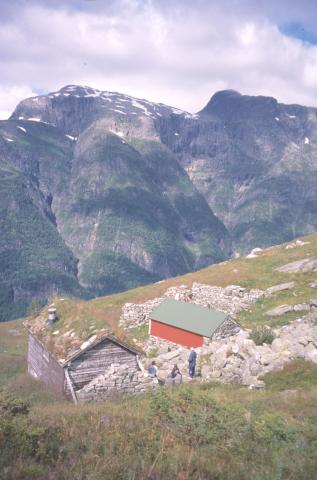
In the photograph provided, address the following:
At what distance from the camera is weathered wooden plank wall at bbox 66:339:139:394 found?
2814 centimetres

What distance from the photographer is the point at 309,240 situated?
80.8 m

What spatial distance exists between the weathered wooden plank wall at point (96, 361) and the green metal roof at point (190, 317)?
14979 mm

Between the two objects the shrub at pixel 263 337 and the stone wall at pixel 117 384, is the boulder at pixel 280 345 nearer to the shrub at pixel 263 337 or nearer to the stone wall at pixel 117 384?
the shrub at pixel 263 337

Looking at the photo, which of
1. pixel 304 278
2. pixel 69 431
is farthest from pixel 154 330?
pixel 69 431

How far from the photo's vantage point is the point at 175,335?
47188mm

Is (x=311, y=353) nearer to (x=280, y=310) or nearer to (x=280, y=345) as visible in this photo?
(x=280, y=345)

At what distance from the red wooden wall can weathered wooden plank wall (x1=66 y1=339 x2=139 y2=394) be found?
49.5 feet

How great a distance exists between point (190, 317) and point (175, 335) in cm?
251

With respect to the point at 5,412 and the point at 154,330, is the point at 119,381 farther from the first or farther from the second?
the point at 154,330

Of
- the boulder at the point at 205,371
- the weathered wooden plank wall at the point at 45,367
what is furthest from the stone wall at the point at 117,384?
the boulder at the point at 205,371

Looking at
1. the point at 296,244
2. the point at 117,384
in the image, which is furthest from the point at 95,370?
the point at 296,244

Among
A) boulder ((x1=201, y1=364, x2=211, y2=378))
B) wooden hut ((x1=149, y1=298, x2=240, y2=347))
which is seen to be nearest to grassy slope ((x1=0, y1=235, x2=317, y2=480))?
boulder ((x1=201, y1=364, x2=211, y2=378))

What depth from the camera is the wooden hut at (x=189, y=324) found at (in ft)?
144

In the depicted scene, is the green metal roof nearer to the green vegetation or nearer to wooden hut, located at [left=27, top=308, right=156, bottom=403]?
wooden hut, located at [left=27, top=308, right=156, bottom=403]
